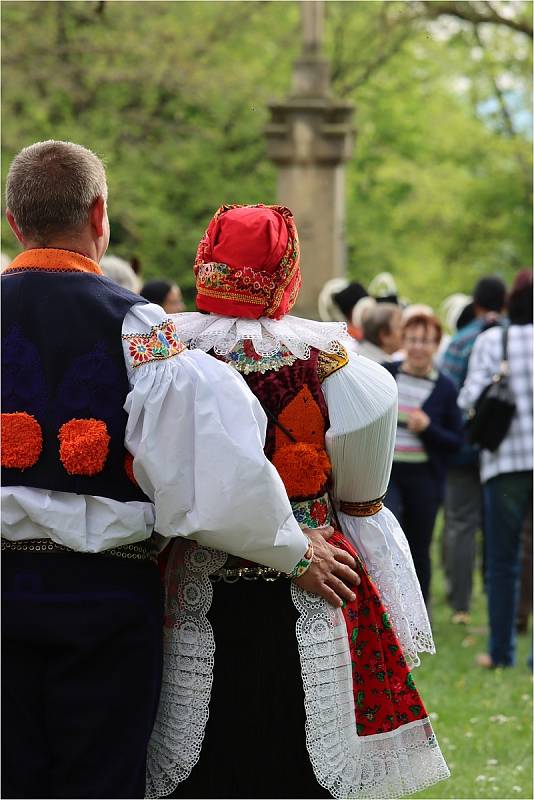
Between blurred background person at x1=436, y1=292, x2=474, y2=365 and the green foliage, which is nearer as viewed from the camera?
blurred background person at x1=436, y1=292, x2=474, y2=365

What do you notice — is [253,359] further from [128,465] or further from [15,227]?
[15,227]

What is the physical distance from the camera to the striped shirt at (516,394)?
711 centimetres

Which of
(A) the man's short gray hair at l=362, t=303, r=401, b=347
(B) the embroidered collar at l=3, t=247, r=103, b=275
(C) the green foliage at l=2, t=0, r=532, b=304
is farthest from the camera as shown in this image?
(C) the green foliage at l=2, t=0, r=532, b=304

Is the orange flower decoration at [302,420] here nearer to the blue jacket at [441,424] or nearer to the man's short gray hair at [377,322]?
the blue jacket at [441,424]

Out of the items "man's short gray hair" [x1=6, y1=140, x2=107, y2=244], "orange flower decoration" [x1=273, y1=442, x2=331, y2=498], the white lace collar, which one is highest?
A: "man's short gray hair" [x1=6, y1=140, x2=107, y2=244]

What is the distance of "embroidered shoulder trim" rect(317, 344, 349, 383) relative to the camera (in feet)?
11.4

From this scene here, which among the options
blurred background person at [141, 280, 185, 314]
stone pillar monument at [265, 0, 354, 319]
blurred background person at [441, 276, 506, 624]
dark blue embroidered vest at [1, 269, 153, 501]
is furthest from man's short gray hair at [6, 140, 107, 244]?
stone pillar monument at [265, 0, 354, 319]

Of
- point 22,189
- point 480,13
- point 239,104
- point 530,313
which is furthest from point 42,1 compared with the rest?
point 22,189

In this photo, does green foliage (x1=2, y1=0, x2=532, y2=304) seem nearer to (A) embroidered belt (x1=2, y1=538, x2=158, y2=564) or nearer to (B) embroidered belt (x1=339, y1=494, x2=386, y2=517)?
(B) embroidered belt (x1=339, y1=494, x2=386, y2=517)

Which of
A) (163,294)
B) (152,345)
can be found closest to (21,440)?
(152,345)

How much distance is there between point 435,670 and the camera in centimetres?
729

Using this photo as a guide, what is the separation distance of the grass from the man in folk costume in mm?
2410

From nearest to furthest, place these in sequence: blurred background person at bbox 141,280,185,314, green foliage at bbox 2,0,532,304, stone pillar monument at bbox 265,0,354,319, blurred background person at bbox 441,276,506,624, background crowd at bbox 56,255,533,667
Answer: background crowd at bbox 56,255,533,667, blurred background person at bbox 141,280,185,314, blurred background person at bbox 441,276,506,624, stone pillar monument at bbox 265,0,354,319, green foliage at bbox 2,0,532,304

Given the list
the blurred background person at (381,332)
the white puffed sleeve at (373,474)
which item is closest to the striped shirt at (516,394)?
the blurred background person at (381,332)
